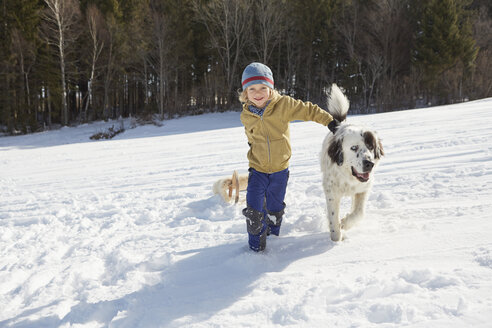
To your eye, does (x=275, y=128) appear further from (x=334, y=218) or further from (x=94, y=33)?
(x=94, y=33)

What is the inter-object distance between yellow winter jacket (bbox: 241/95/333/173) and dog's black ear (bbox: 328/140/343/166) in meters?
0.24

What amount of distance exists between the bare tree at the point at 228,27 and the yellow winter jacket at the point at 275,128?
22723mm

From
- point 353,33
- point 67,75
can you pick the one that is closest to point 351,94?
point 353,33

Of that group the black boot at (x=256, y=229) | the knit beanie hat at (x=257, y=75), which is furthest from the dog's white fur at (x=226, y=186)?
the knit beanie hat at (x=257, y=75)

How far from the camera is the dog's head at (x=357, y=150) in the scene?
8.12ft

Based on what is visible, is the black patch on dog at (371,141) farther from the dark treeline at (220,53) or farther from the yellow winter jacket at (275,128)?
the dark treeline at (220,53)

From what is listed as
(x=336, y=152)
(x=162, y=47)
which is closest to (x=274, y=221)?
(x=336, y=152)

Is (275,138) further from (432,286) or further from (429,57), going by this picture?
(429,57)

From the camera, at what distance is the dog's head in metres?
2.48

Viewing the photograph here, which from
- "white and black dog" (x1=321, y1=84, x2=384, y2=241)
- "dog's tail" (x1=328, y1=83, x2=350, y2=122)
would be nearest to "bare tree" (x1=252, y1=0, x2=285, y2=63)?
"dog's tail" (x1=328, y1=83, x2=350, y2=122)

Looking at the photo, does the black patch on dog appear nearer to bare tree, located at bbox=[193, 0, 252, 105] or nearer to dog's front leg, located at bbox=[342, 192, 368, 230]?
dog's front leg, located at bbox=[342, 192, 368, 230]

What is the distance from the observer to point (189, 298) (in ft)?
7.05

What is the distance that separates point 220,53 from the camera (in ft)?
83.0

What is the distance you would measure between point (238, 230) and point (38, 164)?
26.6 feet
